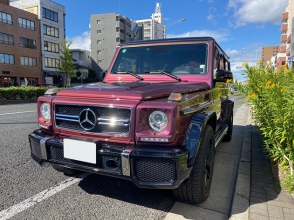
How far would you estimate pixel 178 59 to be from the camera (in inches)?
130

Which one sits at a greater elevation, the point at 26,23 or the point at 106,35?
the point at 106,35

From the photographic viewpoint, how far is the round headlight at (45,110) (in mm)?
2482

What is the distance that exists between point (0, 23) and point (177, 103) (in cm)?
3762

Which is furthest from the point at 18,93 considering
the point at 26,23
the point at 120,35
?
the point at 120,35

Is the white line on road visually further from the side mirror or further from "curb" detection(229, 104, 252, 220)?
the side mirror

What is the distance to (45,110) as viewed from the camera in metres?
2.52

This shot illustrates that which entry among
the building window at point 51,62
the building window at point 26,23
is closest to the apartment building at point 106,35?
the building window at point 51,62

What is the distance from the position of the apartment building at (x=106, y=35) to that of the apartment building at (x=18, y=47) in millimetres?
21734

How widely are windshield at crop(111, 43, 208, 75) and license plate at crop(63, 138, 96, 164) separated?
5.04 feet

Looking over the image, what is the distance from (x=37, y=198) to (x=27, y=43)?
38586mm

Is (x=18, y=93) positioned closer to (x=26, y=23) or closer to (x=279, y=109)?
(x=279, y=109)

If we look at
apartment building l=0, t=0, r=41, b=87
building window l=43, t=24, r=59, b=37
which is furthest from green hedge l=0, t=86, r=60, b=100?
building window l=43, t=24, r=59, b=37

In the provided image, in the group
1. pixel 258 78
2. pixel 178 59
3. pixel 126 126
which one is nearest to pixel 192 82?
pixel 178 59

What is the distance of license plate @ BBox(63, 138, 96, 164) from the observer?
6.73 ft
